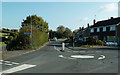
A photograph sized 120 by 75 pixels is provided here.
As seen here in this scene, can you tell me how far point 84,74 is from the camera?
5797mm

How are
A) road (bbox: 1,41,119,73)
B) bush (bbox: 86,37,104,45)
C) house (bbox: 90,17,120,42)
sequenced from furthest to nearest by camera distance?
house (bbox: 90,17,120,42) → bush (bbox: 86,37,104,45) → road (bbox: 1,41,119,73)

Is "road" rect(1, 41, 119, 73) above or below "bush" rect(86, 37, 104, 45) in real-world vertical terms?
below

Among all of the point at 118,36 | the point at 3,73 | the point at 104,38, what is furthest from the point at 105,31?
the point at 3,73

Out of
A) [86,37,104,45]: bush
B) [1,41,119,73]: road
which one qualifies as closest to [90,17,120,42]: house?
[86,37,104,45]: bush

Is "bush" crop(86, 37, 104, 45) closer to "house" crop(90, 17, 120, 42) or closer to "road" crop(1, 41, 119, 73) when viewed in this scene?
"house" crop(90, 17, 120, 42)

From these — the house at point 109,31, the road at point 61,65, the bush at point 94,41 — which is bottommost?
the road at point 61,65

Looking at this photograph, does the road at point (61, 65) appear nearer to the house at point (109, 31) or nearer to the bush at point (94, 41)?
the bush at point (94, 41)

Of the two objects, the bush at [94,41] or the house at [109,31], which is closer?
the bush at [94,41]

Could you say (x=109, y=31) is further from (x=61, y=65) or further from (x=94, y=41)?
(x=61, y=65)

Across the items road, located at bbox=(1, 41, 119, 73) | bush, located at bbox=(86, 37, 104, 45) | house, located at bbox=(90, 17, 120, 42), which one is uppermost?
house, located at bbox=(90, 17, 120, 42)

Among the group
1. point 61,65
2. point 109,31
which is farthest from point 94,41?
point 61,65

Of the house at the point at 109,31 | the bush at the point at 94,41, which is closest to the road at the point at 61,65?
the bush at the point at 94,41

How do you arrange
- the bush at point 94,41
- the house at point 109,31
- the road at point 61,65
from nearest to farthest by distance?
the road at point 61,65
the bush at point 94,41
the house at point 109,31

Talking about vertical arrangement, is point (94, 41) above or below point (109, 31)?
below
